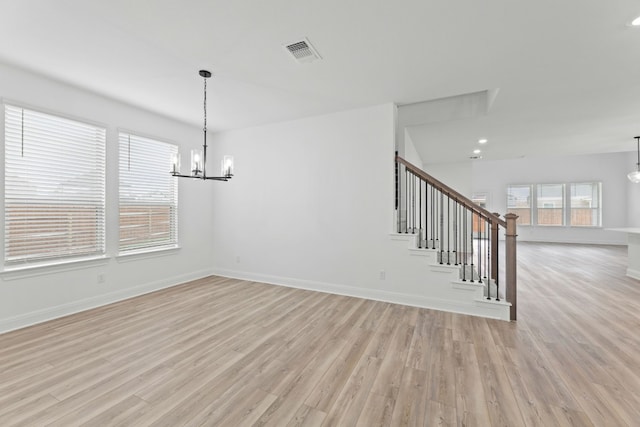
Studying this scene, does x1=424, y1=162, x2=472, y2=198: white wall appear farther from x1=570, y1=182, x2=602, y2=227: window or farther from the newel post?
x1=570, y1=182, x2=602, y2=227: window

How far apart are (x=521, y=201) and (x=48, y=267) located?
14.4 metres

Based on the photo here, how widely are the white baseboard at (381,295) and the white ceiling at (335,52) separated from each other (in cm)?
283

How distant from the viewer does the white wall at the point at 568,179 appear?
32.9 feet

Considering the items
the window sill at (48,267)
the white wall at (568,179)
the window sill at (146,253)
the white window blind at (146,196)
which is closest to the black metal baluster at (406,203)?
the white window blind at (146,196)

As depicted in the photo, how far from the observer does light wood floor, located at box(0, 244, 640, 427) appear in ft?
5.99

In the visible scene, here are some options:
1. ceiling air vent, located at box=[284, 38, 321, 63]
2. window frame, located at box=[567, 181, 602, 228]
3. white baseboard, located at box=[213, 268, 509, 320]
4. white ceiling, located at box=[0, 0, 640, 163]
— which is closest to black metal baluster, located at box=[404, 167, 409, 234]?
white baseboard, located at box=[213, 268, 509, 320]

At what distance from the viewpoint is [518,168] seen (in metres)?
11.5

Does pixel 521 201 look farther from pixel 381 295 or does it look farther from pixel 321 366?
pixel 321 366

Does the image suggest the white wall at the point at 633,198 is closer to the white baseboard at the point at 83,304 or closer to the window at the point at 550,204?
the window at the point at 550,204

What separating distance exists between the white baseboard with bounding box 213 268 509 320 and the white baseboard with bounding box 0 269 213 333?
1.08 meters

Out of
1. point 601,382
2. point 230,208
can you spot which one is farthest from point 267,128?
point 601,382

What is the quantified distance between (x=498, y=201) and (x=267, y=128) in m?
11.1

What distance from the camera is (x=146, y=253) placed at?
4445 mm

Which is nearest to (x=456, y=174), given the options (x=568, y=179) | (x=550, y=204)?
(x=550, y=204)
